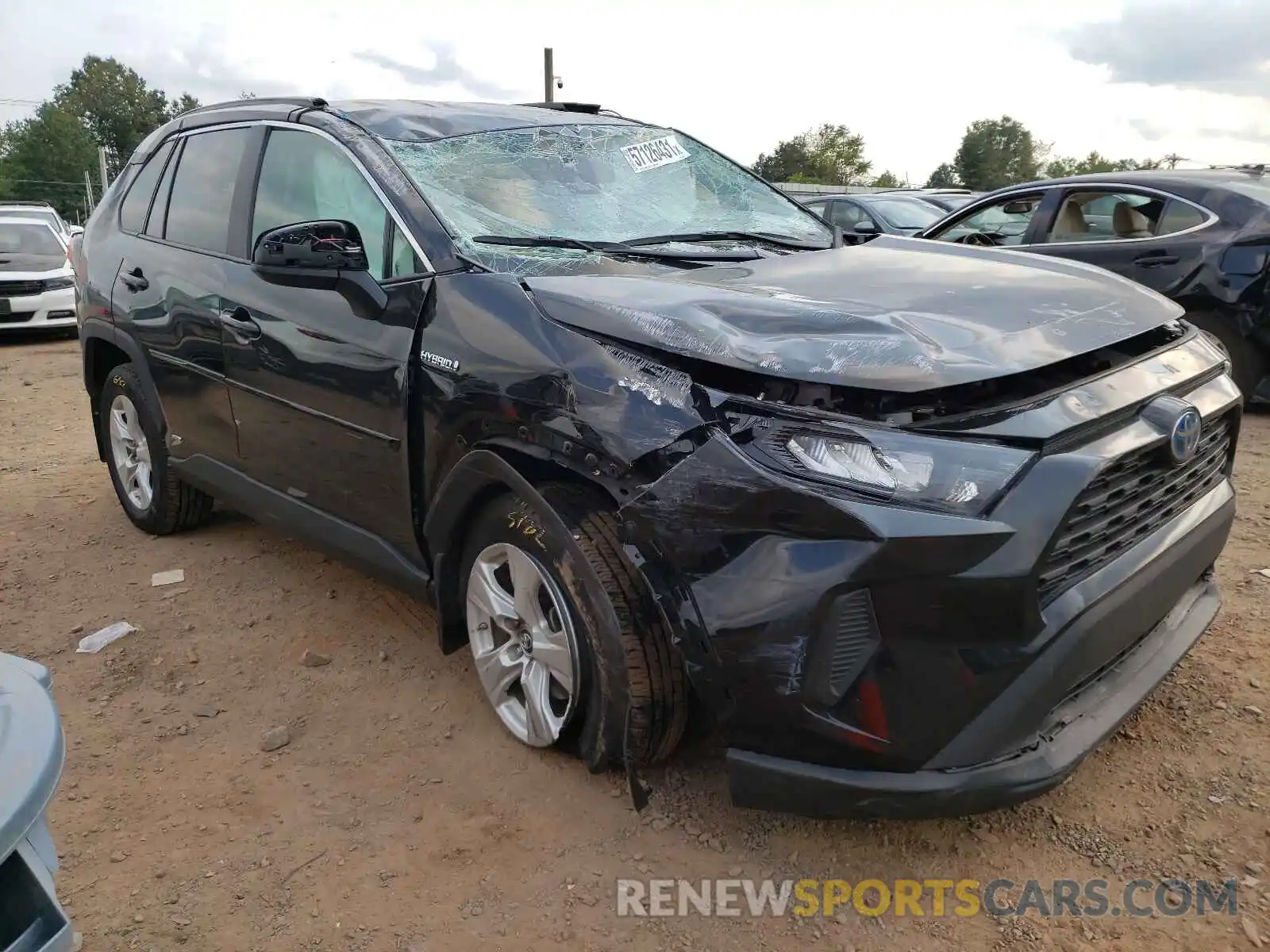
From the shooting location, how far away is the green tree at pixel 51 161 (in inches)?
2299

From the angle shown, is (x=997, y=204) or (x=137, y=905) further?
(x=997, y=204)

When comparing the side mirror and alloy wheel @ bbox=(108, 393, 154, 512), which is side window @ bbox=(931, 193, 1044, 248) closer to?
the side mirror

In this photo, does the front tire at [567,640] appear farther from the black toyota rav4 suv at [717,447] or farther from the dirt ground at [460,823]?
the dirt ground at [460,823]

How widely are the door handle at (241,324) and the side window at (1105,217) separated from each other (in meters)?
5.15

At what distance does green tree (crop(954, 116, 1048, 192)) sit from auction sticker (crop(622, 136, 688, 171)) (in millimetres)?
66421

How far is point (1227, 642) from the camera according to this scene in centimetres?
318

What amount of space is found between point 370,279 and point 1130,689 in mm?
2295

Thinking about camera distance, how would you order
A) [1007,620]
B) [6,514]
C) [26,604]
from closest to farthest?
1. [1007,620]
2. [26,604]
3. [6,514]

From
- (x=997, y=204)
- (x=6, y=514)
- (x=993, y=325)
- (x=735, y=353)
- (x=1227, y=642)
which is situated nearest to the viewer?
(x=735, y=353)

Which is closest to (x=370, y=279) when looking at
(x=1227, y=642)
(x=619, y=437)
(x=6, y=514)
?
(x=619, y=437)

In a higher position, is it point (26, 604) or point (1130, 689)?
point (1130, 689)

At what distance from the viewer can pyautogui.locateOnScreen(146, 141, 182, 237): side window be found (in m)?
4.20

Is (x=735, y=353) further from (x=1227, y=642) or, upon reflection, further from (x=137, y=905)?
(x=1227, y=642)

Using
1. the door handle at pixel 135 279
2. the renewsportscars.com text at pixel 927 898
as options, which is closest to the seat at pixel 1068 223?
the renewsportscars.com text at pixel 927 898
